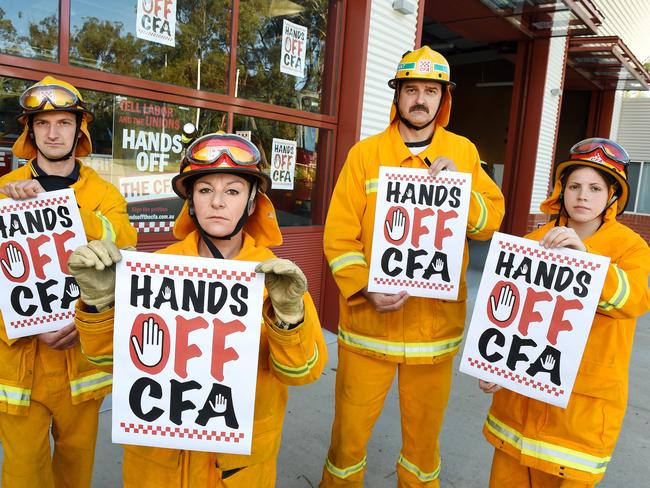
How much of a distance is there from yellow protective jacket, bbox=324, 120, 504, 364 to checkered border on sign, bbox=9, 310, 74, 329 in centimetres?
130

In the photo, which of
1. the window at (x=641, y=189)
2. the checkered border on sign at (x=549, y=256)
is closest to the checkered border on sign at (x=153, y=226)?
the checkered border on sign at (x=549, y=256)

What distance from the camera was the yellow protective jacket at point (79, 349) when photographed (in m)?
2.12

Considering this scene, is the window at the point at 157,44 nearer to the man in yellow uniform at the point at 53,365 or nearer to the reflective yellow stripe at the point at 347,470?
the man in yellow uniform at the point at 53,365

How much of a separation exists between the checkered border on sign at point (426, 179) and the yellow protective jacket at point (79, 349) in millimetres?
1350

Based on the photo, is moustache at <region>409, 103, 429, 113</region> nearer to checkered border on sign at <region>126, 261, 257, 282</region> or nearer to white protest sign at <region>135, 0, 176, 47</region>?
checkered border on sign at <region>126, 261, 257, 282</region>

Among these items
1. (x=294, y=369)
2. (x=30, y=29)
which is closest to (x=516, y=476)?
(x=294, y=369)

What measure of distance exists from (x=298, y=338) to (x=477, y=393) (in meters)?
3.53

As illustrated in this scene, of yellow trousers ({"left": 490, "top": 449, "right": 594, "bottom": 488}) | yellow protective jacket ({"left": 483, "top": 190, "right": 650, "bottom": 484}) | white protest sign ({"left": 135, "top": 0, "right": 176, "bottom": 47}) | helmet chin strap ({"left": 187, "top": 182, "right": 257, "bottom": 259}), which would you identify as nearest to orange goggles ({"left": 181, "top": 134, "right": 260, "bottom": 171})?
helmet chin strap ({"left": 187, "top": 182, "right": 257, "bottom": 259})

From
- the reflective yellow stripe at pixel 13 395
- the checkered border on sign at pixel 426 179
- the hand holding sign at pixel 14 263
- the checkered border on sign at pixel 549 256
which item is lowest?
the reflective yellow stripe at pixel 13 395

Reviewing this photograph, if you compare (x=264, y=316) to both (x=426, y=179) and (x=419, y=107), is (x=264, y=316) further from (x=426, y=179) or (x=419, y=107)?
(x=419, y=107)

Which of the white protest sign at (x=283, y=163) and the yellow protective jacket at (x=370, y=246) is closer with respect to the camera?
the yellow protective jacket at (x=370, y=246)

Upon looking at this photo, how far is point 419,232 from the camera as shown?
2574 millimetres

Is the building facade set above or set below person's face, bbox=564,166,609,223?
above

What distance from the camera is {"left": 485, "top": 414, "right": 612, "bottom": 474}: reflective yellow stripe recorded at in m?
2.13
